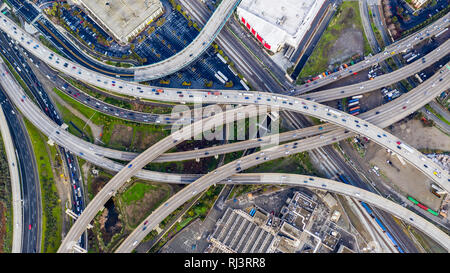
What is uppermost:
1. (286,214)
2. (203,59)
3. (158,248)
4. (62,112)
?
(203,59)

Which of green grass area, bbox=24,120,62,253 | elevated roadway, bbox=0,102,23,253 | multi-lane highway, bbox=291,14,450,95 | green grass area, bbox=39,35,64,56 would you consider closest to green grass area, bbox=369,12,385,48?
multi-lane highway, bbox=291,14,450,95

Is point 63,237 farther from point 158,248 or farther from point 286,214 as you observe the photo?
point 286,214

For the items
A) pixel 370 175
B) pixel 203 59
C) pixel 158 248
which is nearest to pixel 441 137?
pixel 370 175

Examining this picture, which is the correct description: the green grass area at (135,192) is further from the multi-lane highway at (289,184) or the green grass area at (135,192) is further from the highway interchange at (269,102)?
the multi-lane highway at (289,184)

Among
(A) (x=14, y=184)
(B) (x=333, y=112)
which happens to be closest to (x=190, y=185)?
(B) (x=333, y=112)

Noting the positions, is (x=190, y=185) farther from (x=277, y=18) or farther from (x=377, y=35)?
(x=377, y=35)

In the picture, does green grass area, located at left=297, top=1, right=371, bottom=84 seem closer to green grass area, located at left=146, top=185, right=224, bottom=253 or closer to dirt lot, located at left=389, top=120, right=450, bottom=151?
dirt lot, located at left=389, top=120, right=450, bottom=151
